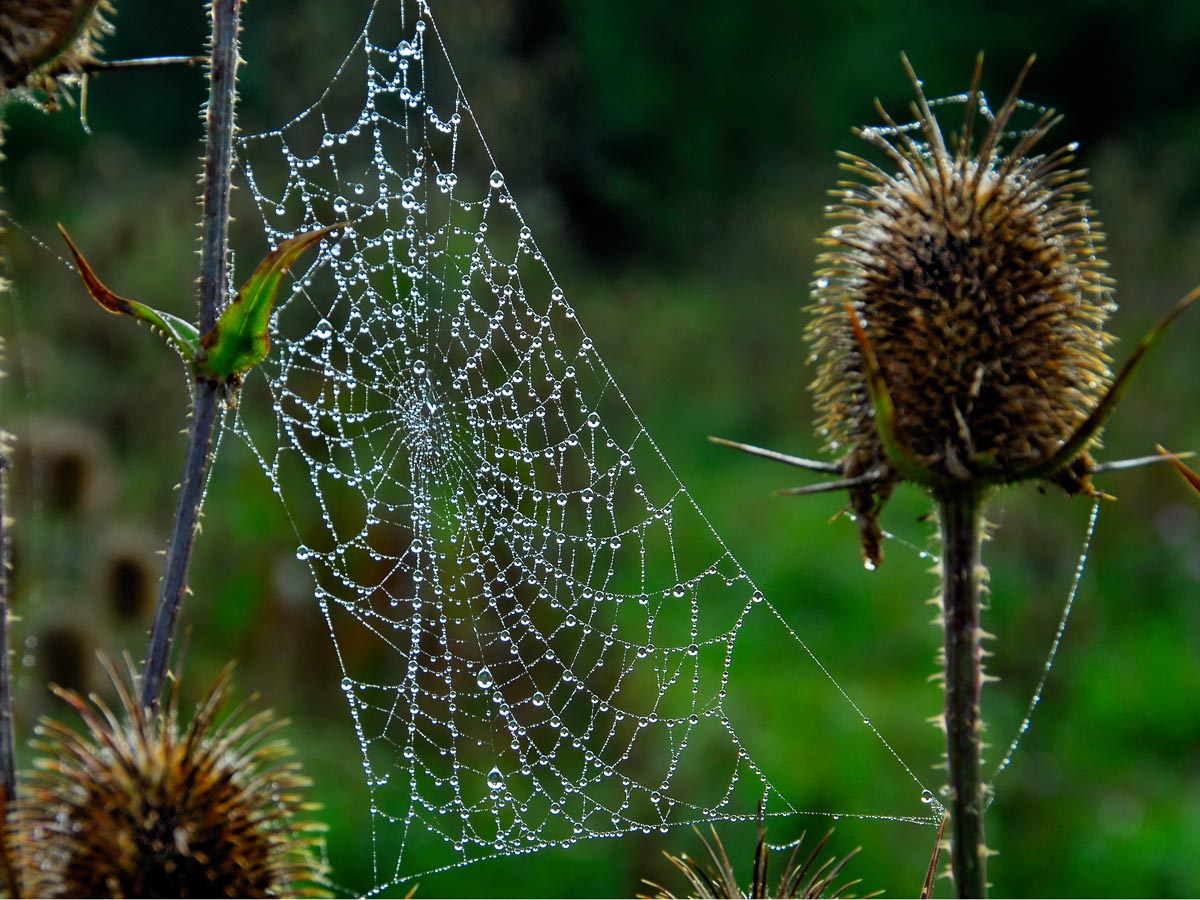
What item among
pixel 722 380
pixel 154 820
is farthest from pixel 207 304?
pixel 722 380

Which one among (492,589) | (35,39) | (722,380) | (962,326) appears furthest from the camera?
(722,380)

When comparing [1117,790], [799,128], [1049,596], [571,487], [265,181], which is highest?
[799,128]

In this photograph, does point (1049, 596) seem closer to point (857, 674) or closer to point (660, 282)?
point (857, 674)

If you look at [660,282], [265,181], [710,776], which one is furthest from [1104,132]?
[710,776]

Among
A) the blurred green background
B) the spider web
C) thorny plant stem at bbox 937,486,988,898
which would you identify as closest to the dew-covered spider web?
the spider web

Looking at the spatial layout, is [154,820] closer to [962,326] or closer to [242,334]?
[242,334]

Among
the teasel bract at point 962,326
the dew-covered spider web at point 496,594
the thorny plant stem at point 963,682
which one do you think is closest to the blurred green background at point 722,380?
the dew-covered spider web at point 496,594

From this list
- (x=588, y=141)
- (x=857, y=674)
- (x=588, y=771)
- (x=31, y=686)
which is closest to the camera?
(x=31, y=686)
